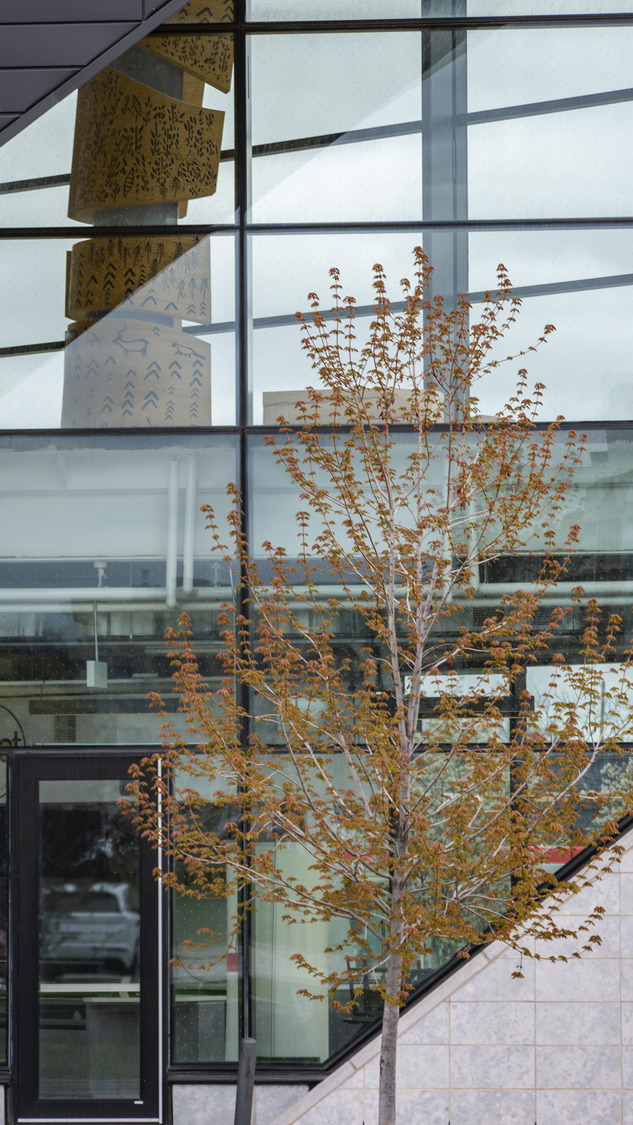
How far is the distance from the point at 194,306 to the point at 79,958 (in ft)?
16.7

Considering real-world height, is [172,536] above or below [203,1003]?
above

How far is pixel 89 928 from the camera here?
28.8ft

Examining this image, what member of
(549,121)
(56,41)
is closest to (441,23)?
(549,121)

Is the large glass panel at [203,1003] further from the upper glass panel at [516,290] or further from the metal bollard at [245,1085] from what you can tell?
the upper glass panel at [516,290]

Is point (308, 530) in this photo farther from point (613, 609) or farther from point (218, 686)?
point (613, 609)

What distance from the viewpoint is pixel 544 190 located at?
29.4ft

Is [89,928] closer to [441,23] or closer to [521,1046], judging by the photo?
[521,1046]

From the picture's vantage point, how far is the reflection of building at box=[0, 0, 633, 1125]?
8.57 m

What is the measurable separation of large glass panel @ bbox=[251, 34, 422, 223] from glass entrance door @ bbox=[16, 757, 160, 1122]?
4600mm

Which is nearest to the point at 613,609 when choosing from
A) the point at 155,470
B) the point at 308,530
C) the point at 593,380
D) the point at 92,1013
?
the point at 593,380

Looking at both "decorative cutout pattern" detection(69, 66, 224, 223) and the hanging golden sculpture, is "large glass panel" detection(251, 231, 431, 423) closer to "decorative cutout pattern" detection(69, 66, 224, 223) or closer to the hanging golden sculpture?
the hanging golden sculpture

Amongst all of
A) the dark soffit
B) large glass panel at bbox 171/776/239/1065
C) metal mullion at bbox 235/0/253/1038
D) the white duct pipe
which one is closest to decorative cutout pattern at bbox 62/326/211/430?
metal mullion at bbox 235/0/253/1038

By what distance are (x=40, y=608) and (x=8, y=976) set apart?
271cm

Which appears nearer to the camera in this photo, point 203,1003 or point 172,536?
point 203,1003
